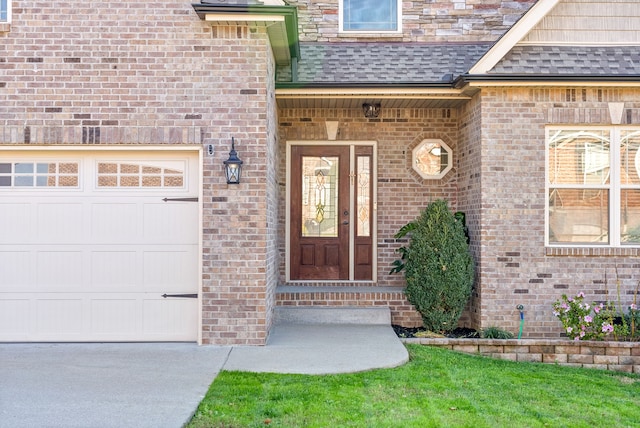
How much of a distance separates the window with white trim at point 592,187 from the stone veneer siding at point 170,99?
155 inches

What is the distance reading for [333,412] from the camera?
477cm

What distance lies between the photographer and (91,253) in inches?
285

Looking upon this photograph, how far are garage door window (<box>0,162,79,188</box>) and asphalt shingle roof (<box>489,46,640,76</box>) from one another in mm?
5494

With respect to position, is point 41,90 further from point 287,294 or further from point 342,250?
point 342,250

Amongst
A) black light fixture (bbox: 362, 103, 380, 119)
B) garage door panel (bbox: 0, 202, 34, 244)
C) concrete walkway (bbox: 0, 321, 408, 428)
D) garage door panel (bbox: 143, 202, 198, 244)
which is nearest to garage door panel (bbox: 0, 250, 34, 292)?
garage door panel (bbox: 0, 202, 34, 244)

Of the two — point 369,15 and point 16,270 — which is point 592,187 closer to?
point 369,15

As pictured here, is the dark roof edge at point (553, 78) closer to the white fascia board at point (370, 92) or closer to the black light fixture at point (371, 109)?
the white fascia board at point (370, 92)

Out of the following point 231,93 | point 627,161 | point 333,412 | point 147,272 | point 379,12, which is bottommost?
point 333,412

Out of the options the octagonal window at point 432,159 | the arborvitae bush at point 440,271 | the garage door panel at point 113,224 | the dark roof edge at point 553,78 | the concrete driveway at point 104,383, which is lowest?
the concrete driveway at point 104,383

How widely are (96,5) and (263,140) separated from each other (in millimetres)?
2501

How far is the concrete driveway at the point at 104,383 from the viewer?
4.48 m

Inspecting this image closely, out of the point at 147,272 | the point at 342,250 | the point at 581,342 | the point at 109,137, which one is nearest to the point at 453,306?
the point at 581,342

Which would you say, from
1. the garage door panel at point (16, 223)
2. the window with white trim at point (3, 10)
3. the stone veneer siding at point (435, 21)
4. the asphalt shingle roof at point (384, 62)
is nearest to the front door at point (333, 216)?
the asphalt shingle roof at point (384, 62)

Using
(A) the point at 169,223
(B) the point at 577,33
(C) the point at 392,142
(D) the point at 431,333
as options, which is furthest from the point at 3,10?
(B) the point at 577,33
